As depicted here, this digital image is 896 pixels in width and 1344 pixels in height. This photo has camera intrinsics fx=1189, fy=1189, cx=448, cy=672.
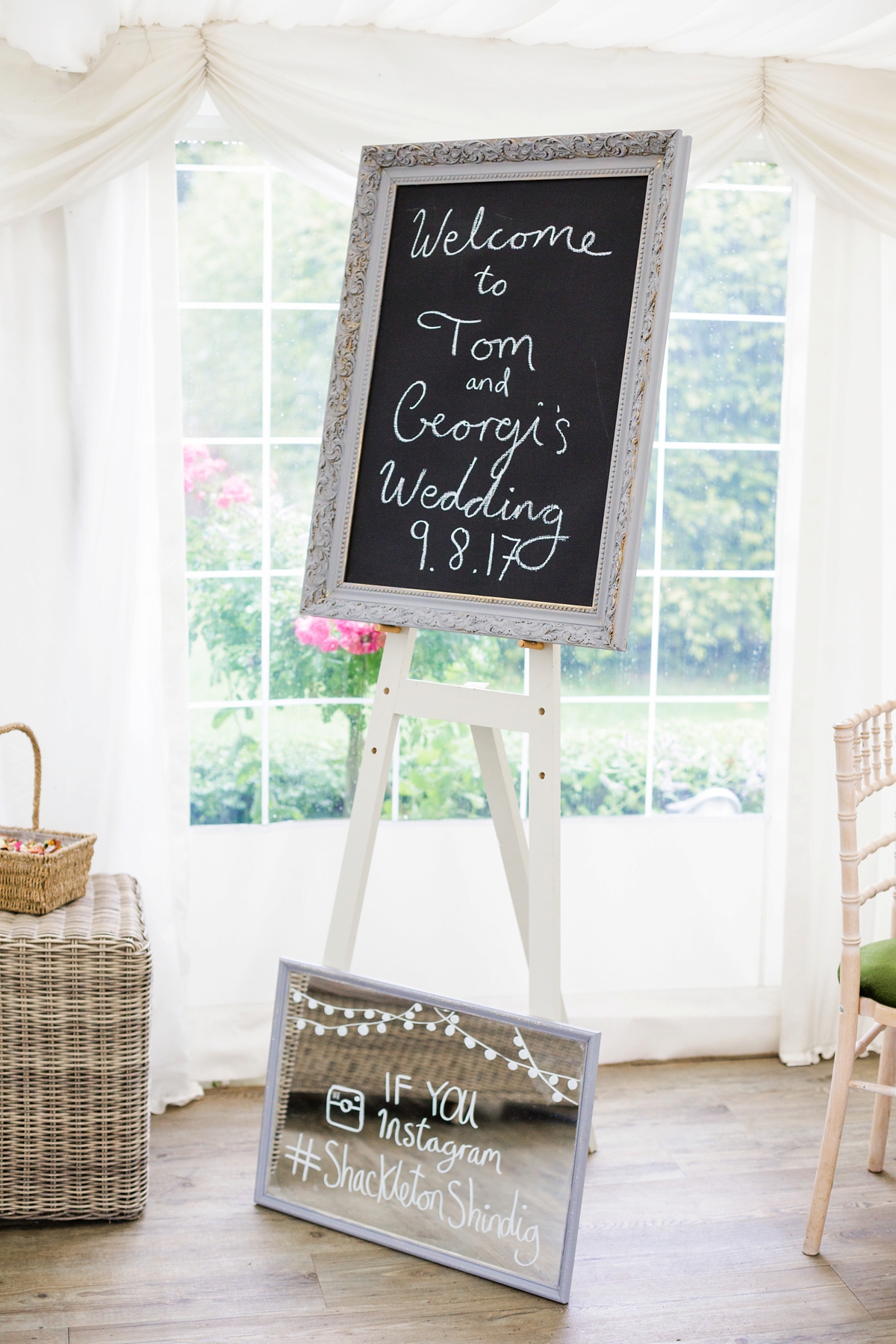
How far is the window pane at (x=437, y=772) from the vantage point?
2.76 metres

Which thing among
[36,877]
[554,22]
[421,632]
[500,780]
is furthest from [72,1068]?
[554,22]

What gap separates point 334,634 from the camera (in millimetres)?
2676

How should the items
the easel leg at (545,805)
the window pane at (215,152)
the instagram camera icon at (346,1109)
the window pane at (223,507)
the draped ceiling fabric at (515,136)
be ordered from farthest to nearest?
1. the window pane at (223,507)
2. the window pane at (215,152)
3. the draped ceiling fabric at (515,136)
4. the instagram camera icon at (346,1109)
5. the easel leg at (545,805)

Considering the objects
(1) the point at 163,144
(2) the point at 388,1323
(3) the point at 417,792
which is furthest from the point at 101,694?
(2) the point at 388,1323

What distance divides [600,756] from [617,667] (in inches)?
8.5

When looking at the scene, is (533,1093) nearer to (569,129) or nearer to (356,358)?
(356,358)

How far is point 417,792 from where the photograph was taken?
277 cm

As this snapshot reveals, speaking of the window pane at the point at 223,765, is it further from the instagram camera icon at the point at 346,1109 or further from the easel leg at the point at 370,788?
the instagram camera icon at the point at 346,1109

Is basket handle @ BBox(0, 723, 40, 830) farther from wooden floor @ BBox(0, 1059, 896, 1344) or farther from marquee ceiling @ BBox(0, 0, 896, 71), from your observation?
marquee ceiling @ BBox(0, 0, 896, 71)

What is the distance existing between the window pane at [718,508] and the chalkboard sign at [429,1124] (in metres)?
1.28

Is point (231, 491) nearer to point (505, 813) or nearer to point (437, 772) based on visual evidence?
point (437, 772)

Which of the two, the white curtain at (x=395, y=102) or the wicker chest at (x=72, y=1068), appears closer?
the wicker chest at (x=72, y=1068)

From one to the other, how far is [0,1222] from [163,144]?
6.79ft

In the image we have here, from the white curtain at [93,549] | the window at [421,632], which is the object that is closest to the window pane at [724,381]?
the window at [421,632]
